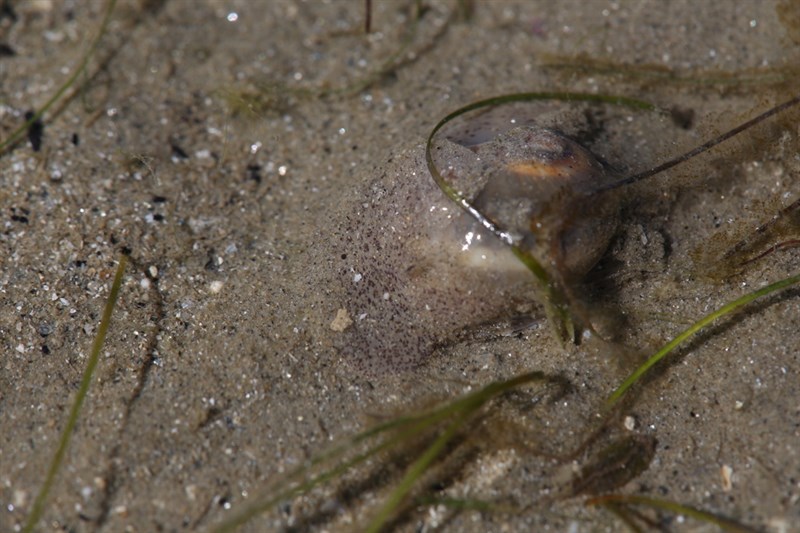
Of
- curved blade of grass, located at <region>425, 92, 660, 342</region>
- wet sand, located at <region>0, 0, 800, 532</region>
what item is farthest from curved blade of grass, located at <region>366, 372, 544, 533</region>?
curved blade of grass, located at <region>425, 92, 660, 342</region>

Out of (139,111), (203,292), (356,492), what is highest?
(139,111)

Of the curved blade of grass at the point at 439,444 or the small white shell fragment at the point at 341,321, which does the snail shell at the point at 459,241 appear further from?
the curved blade of grass at the point at 439,444

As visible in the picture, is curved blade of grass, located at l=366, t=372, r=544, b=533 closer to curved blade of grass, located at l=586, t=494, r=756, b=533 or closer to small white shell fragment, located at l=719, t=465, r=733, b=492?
curved blade of grass, located at l=586, t=494, r=756, b=533

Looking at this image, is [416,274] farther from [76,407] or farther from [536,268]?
[76,407]

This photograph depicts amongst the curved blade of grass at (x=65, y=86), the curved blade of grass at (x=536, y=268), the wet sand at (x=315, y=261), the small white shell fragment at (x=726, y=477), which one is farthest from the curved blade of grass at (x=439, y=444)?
the curved blade of grass at (x=65, y=86)

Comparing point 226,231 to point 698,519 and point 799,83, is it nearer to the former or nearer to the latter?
point 698,519

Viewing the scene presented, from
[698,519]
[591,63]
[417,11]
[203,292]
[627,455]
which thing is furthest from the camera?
[417,11]

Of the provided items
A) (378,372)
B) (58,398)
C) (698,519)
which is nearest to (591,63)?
(378,372)

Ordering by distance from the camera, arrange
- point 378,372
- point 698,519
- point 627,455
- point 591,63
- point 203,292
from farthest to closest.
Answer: point 591,63
point 203,292
point 378,372
point 627,455
point 698,519
